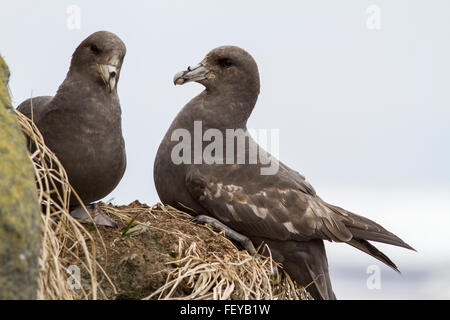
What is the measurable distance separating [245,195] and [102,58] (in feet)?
4.90

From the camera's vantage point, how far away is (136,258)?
4.23m

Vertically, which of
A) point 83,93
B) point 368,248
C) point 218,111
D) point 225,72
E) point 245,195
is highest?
point 225,72

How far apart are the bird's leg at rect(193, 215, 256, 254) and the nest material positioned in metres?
0.11

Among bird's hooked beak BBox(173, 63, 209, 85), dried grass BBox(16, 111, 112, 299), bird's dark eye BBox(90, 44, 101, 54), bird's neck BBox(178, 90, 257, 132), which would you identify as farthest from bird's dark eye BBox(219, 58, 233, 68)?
dried grass BBox(16, 111, 112, 299)

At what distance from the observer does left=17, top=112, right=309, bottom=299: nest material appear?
12.4 ft

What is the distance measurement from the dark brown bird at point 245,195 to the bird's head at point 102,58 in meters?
0.88

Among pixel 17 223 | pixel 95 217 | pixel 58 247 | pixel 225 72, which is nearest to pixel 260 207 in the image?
pixel 225 72

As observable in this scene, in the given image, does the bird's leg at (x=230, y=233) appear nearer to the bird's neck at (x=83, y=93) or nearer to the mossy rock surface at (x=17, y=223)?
the bird's neck at (x=83, y=93)

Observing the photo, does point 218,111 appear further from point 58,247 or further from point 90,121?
point 58,247

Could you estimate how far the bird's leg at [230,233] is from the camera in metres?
5.26

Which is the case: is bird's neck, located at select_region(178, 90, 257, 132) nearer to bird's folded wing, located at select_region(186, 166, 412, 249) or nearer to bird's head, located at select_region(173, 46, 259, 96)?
bird's head, located at select_region(173, 46, 259, 96)
